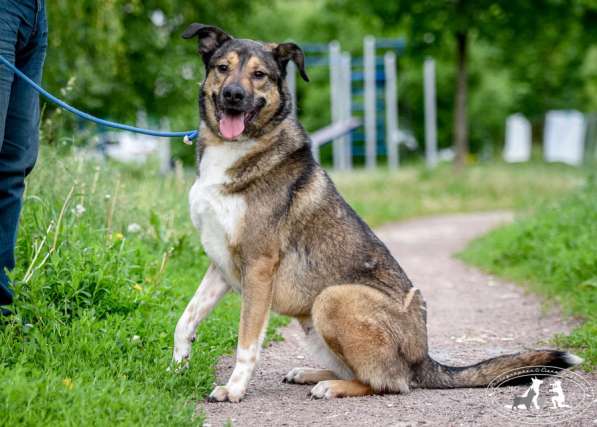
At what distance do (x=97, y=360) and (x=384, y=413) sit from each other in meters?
1.60

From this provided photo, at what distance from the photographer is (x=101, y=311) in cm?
512

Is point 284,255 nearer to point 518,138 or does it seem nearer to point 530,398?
point 530,398

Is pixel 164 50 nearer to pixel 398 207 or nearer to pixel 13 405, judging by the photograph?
pixel 398 207

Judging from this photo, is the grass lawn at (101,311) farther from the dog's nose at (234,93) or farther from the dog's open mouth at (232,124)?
the dog's nose at (234,93)

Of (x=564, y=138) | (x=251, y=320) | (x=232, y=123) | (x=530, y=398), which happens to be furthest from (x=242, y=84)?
(x=564, y=138)

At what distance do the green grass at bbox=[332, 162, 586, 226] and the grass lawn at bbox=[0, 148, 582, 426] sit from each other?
653 centimetres

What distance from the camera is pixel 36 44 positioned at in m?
4.88

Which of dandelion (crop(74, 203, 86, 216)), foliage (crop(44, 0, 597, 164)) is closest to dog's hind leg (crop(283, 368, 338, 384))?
dandelion (crop(74, 203, 86, 216))

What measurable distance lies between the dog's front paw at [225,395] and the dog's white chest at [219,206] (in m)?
0.61

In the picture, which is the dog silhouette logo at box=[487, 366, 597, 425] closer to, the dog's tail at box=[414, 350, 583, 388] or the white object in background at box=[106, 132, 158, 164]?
the dog's tail at box=[414, 350, 583, 388]

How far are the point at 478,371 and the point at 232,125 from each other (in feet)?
6.40

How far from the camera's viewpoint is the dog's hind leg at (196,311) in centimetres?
477

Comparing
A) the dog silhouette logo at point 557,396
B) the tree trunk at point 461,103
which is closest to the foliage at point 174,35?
the tree trunk at point 461,103

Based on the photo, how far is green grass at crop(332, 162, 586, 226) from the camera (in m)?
14.4
